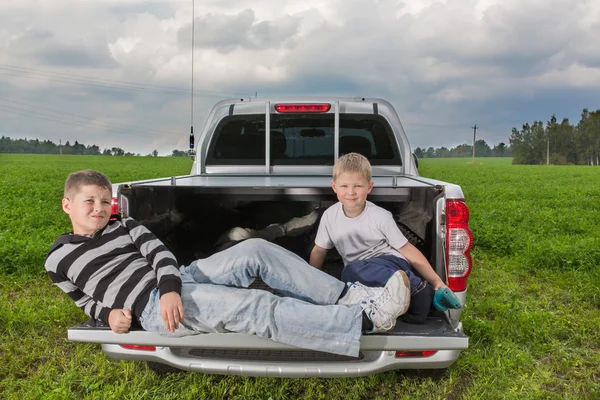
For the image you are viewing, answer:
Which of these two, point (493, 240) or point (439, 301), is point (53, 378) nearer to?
point (439, 301)

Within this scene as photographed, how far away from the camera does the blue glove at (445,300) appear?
3111 millimetres

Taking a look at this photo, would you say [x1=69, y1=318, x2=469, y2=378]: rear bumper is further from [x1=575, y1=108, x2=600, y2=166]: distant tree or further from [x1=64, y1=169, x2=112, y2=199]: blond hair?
[x1=575, y1=108, x2=600, y2=166]: distant tree

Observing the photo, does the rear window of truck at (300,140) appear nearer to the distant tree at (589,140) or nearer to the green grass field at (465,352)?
the green grass field at (465,352)

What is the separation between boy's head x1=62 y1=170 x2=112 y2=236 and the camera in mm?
3131

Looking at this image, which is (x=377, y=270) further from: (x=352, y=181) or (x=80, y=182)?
(x=80, y=182)

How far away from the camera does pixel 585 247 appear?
7746 mm

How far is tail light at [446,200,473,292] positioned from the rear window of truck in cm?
250

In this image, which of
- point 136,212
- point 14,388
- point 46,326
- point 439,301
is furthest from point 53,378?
point 439,301

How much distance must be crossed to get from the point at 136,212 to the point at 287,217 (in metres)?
1.64

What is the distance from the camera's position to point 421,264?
3451 mm

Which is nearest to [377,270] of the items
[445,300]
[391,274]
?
[391,274]

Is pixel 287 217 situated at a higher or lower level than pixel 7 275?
higher

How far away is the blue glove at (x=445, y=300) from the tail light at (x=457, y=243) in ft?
0.65

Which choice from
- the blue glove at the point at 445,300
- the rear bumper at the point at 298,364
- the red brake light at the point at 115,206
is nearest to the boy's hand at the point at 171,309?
the rear bumper at the point at 298,364
